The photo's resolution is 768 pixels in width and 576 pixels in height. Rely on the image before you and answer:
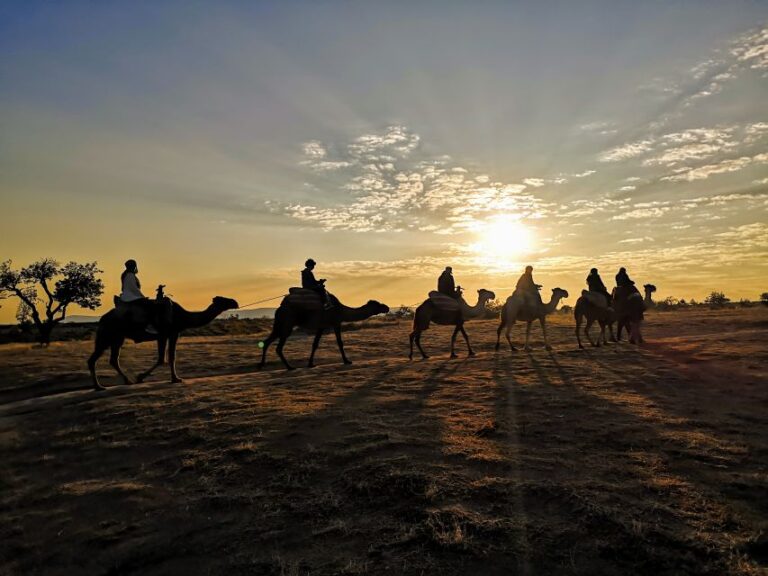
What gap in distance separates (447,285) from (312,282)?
210 inches

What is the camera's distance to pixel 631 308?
65.1ft

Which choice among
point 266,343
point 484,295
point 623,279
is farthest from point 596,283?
point 266,343

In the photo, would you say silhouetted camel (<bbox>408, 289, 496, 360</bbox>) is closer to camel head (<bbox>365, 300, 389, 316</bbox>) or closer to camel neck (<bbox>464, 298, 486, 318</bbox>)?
camel neck (<bbox>464, 298, 486, 318</bbox>)

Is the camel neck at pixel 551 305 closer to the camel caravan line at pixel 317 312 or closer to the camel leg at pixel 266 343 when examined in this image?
the camel caravan line at pixel 317 312

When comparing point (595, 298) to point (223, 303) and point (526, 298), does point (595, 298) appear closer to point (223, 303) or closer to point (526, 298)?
point (526, 298)

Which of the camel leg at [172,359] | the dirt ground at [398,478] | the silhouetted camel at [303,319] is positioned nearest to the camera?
the dirt ground at [398,478]

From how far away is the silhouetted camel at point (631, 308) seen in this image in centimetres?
1975

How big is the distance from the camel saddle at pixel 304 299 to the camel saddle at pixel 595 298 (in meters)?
10.3

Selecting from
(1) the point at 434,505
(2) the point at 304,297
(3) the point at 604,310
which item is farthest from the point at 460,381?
(3) the point at 604,310

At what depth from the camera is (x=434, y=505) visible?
17.5 ft

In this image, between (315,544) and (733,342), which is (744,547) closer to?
(315,544)

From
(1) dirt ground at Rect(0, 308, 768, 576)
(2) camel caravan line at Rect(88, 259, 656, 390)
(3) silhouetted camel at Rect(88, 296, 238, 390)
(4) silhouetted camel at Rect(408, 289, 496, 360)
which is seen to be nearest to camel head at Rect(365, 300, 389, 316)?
(2) camel caravan line at Rect(88, 259, 656, 390)

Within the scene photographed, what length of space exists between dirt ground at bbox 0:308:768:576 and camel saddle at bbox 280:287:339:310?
4485 millimetres

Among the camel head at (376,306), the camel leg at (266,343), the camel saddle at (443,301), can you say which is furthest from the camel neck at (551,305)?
the camel leg at (266,343)
